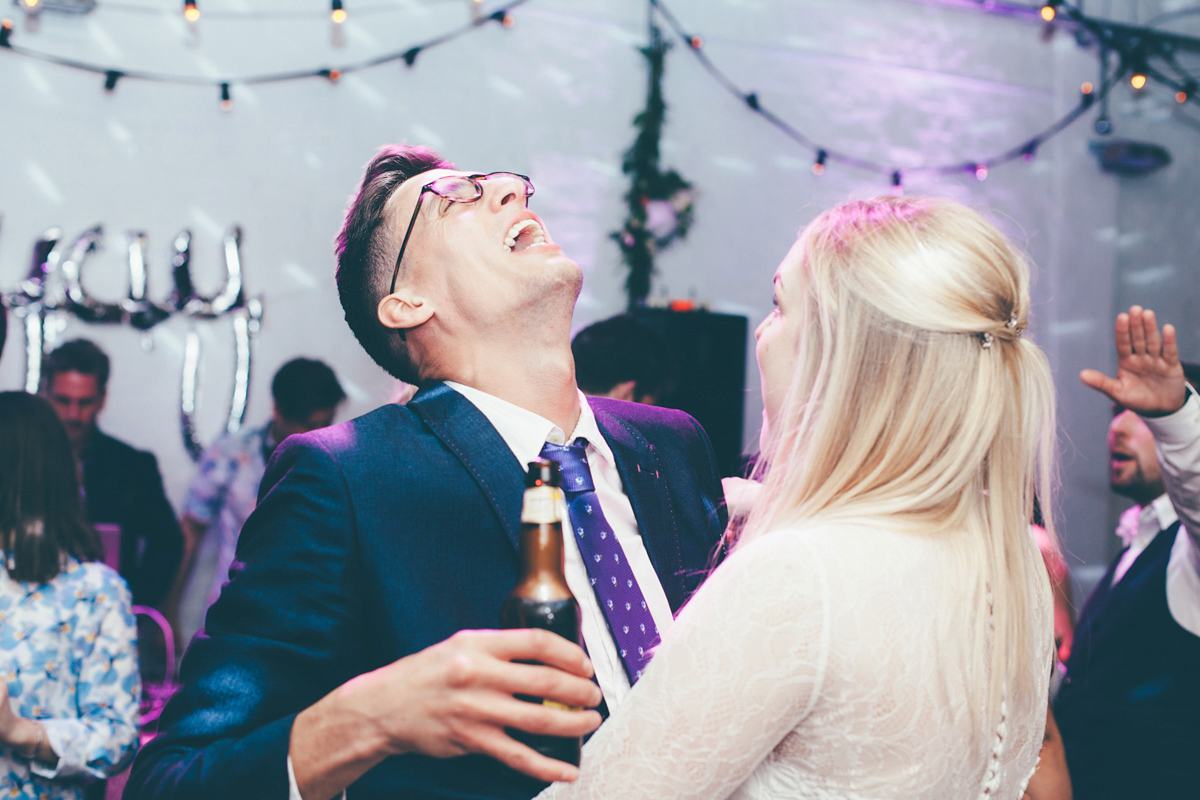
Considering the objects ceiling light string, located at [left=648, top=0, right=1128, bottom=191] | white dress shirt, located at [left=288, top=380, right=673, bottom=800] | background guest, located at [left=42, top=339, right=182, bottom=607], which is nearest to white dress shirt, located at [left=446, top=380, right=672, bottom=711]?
white dress shirt, located at [left=288, top=380, right=673, bottom=800]

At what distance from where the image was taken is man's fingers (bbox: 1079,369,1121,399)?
1768 mm

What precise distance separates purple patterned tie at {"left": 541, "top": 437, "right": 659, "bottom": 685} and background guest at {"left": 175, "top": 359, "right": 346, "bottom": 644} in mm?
2825

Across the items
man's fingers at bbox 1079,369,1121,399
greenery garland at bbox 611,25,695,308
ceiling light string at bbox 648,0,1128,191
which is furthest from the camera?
ceiling light string at bbox 648,0,1128,191

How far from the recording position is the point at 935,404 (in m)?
1.08

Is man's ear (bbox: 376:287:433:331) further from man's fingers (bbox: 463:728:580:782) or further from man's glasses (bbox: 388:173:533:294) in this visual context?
man's fingers (bbox: 463:728:580:782)

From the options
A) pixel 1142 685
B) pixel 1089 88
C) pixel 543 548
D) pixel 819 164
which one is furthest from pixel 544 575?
pixel 1089 88

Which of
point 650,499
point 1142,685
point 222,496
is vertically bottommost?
point 1142,685

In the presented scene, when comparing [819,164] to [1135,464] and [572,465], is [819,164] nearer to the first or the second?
[1135,464]

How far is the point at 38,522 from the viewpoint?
2.09 metres

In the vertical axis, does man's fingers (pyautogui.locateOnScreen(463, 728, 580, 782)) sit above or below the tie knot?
below

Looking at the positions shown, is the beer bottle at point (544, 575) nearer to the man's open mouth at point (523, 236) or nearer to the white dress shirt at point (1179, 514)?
the man's open mouth at point (523, 236)

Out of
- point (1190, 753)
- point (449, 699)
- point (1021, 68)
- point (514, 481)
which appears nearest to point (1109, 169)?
point (1021, 68)

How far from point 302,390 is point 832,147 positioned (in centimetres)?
355

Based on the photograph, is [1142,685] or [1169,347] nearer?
[1169,347]
